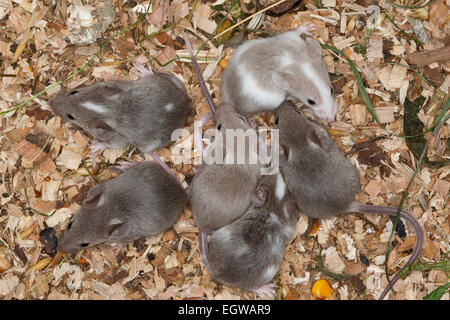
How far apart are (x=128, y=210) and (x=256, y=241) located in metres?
1.14

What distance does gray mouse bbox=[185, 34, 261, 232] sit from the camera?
4141mm

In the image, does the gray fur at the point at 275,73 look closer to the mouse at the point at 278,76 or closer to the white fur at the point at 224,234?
the mouse at the point at 278,76

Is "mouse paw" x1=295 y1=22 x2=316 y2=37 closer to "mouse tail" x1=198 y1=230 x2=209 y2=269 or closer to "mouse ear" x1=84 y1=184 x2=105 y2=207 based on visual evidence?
"mouse tail" x1=198 y1=230 x2=209 y2=269

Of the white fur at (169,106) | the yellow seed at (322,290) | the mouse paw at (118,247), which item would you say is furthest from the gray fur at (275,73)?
the mouse paw at (118,247)

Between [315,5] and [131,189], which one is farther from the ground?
[315,5]

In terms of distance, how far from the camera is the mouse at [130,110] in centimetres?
436

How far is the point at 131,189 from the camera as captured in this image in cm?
421

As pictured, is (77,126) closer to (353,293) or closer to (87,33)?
(87,33)

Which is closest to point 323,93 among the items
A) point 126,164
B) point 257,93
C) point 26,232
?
point 257,93

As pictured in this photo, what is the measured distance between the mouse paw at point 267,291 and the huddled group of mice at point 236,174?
1 cm

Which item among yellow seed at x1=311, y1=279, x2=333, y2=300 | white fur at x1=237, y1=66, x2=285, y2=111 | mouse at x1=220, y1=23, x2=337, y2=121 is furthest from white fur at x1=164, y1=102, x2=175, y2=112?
yellow seed at x1=311, y1=279, x2=333, y2=300
